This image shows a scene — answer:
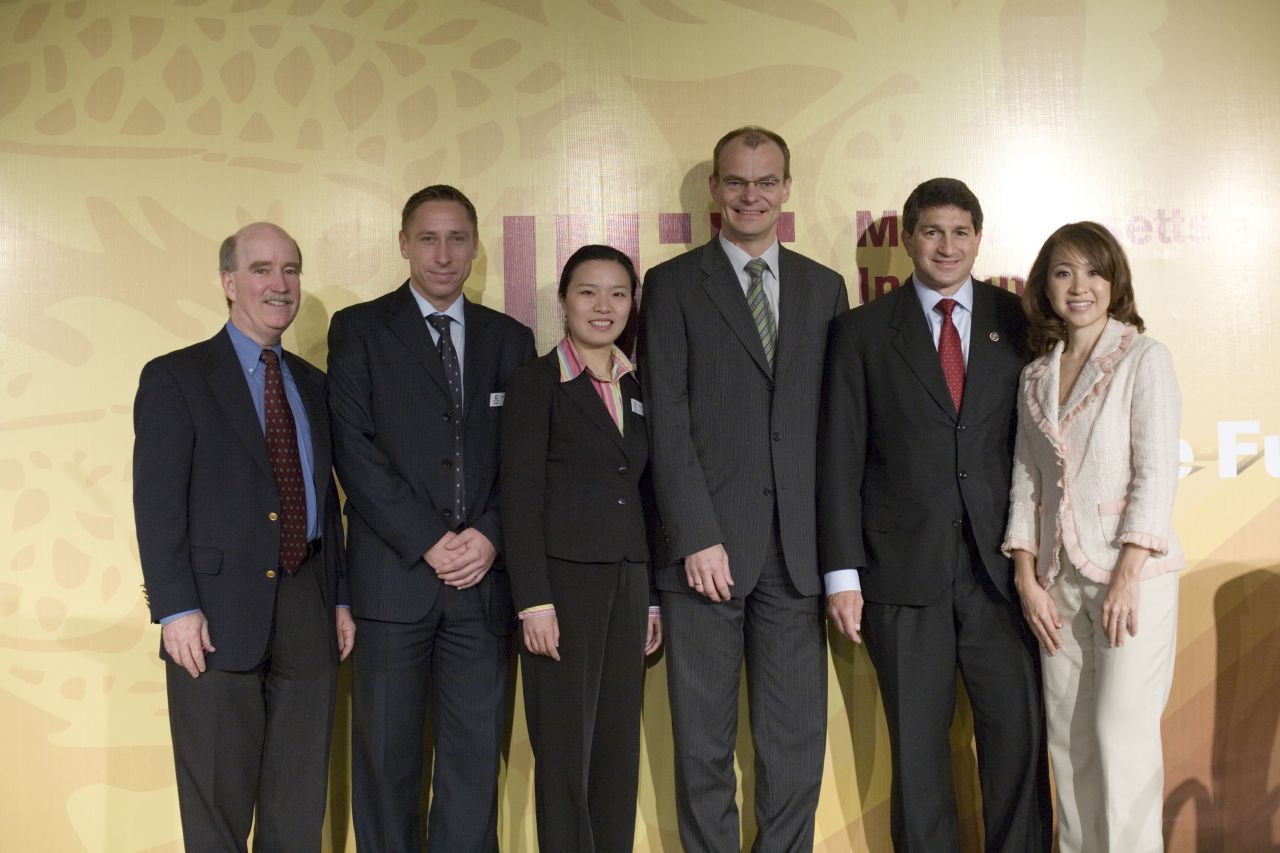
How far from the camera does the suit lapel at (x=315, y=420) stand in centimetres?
265

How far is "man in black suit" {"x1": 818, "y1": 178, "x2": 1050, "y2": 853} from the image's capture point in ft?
8.87

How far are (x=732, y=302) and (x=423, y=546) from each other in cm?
106

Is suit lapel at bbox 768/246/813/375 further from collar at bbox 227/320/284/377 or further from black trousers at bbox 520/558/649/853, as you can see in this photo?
collar at bbox 227/320/284/377

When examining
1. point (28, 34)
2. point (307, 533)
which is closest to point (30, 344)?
point (28, 34)

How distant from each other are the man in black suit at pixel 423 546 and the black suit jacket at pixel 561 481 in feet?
0.64

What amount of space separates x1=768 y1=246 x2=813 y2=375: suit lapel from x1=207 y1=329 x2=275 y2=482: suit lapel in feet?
4.33

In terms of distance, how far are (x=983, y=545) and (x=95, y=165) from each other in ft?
9.73

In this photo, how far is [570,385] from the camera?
106 inches

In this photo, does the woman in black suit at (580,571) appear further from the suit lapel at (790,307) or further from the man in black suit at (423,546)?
the suit lapel at (790,307)

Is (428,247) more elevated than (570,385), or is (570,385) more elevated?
(428,247)

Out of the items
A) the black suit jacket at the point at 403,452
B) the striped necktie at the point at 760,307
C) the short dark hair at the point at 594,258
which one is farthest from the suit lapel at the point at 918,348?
the black suit jacket at the point at 403,452

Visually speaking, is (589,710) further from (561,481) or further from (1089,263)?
(1089,263)

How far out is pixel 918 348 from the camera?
108 inches

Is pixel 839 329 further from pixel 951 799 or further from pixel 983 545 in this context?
pixel 951 799
